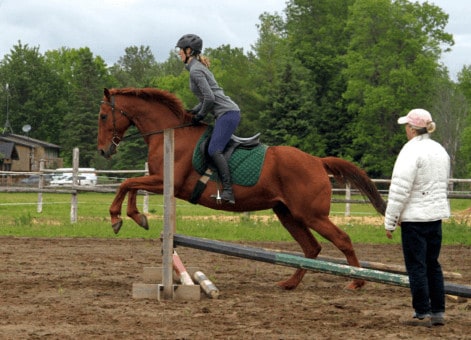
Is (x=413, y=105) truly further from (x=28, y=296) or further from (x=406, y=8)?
(x=28, y=296)

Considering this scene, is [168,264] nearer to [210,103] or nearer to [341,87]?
[210,103]

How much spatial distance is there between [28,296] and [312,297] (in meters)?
3.04

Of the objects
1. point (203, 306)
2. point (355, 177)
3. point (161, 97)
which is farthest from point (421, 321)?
point (161, 97)

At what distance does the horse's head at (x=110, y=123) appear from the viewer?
33.5ft

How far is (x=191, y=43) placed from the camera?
9.56 m

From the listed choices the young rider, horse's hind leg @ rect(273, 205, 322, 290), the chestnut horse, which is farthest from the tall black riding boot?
horse's hind leg @ rect(273, 205, 322, 290)

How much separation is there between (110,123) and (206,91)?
1.42 meters

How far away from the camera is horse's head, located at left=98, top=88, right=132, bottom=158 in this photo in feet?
33.5

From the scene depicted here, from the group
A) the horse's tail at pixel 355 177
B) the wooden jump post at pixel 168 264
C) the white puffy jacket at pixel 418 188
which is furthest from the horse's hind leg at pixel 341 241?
the white puffy jacket at pixel 418 188

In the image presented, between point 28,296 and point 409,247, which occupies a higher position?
point 409,247

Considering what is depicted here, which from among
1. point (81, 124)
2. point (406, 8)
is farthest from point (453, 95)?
point (81, 124)

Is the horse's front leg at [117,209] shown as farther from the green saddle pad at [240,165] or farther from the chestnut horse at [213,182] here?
the green saddle pad at [240,165]

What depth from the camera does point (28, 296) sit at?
8727 mm

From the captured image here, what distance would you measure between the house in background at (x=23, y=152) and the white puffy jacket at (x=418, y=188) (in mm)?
79051
